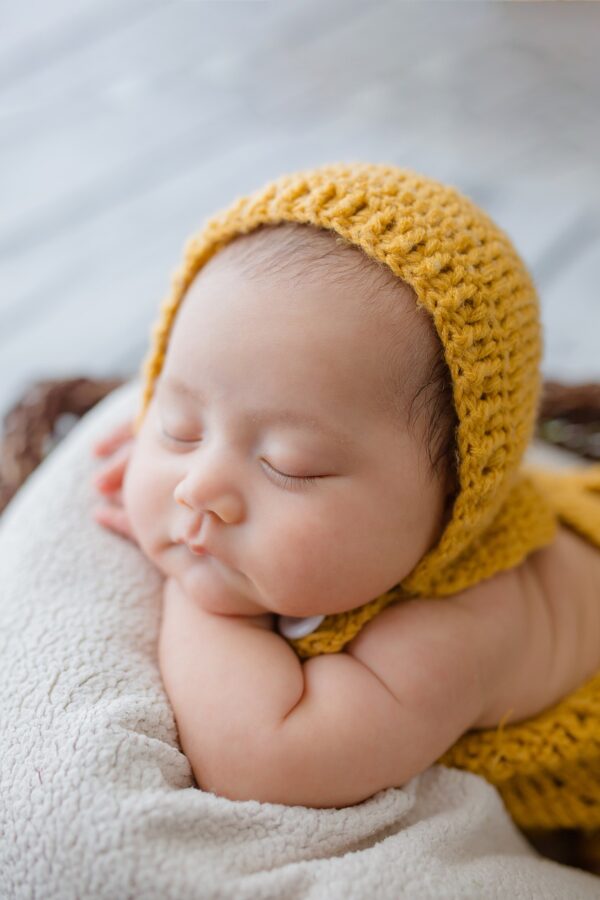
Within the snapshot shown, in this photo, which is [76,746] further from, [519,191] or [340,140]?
[340,140]

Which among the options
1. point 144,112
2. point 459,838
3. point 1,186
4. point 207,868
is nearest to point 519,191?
point 144,112

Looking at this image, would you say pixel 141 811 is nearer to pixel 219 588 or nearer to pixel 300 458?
pixel 219 588

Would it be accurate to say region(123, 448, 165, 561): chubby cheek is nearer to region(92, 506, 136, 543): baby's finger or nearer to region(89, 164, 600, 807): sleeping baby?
region(89, 164, 600, 807): sleeping baby

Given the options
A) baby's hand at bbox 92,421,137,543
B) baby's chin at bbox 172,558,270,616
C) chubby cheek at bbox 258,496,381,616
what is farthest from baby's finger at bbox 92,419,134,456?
chubby cheek at bbox 258,496,381,616

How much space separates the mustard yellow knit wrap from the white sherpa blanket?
8 cm

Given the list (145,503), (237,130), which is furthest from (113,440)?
(237,130)

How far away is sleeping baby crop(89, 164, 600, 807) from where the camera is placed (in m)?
0.86

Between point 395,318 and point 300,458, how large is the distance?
16 centimetres

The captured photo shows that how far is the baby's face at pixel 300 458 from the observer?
861mm

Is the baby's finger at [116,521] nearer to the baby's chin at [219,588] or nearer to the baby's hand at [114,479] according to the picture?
the baby's hand at [114,479]

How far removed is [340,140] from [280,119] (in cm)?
22

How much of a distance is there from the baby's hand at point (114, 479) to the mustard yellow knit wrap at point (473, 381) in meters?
0.10

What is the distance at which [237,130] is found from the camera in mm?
2418

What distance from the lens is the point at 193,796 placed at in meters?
0.83
